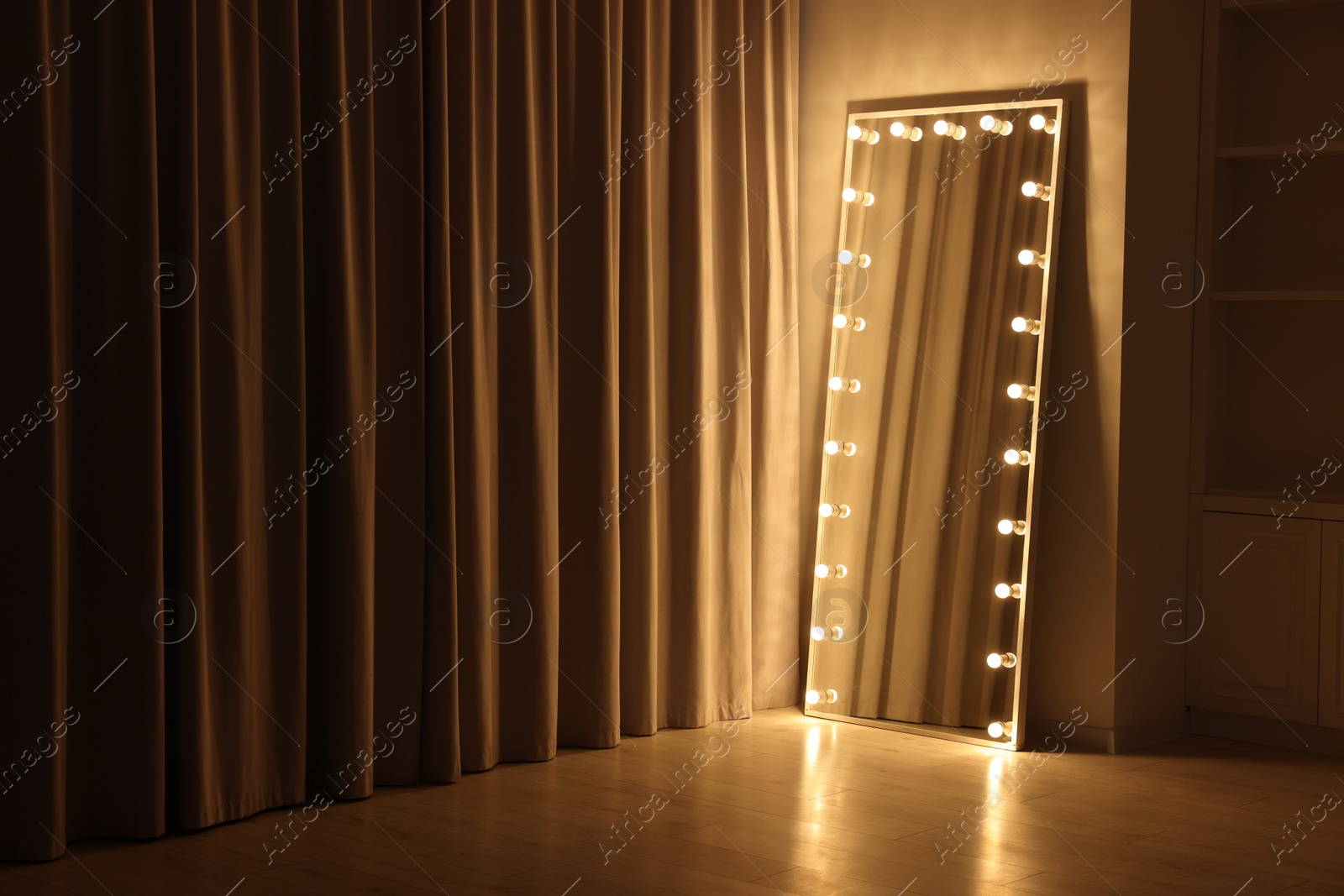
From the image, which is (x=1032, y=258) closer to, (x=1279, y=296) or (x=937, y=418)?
(x=937, y=418)

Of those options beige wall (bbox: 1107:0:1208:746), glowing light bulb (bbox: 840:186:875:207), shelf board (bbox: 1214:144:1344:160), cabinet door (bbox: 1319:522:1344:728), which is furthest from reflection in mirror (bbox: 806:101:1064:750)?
cabinet door (bbox: 1319:522:1344:728)

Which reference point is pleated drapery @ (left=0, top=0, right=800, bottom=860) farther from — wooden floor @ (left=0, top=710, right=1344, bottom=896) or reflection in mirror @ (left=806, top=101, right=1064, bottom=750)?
reflection in mirror @ (left=806, top=101, right=1064, bottom=750)

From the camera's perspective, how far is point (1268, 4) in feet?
12.9

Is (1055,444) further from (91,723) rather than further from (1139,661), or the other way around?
(91,723)

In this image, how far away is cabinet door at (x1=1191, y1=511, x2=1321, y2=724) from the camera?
150 inches

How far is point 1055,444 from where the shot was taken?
382 centimetres

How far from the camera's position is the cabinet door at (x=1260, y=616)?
3.81 m

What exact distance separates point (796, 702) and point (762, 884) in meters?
1.66

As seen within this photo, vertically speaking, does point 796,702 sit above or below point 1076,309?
below

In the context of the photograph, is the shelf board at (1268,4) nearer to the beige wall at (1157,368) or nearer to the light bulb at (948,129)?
the beige wall at (1157,368)

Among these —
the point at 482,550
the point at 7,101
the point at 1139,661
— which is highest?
the point at 7,101

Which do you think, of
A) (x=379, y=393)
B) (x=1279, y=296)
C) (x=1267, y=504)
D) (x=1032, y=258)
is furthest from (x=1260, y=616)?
(x=379, y=393)

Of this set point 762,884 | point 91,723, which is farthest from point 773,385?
point 91,723

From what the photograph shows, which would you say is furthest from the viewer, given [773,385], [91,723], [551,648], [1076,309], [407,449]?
[773,385]
